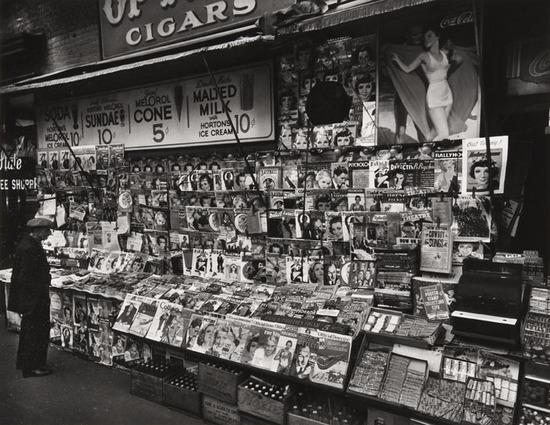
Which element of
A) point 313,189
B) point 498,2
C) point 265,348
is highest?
point 498,2

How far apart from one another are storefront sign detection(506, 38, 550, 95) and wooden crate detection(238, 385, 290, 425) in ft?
9.87

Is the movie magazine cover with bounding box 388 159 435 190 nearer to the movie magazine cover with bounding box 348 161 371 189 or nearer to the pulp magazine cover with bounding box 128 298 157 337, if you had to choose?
the movie magazine cover with bounding box 348 161 371 189

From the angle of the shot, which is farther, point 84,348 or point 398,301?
point 84,348

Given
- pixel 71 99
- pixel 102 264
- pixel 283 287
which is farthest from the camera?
pixel 71 99

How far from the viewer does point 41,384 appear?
465cm

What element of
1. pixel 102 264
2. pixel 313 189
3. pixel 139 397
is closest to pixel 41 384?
pixel 139 397

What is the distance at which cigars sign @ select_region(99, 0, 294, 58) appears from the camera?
175 inches

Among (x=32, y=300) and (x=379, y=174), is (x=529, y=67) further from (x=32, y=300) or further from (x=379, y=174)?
(x=32, y=300)

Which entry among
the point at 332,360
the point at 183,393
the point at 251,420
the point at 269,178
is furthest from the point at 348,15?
the point at 183,393

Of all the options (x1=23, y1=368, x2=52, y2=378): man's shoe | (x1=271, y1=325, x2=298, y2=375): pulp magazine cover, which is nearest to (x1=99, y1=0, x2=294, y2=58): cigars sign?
(x1=271, y1=325, x2=298, y2=375): pulp magazine cover

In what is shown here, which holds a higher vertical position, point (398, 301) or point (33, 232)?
point (33, 232)

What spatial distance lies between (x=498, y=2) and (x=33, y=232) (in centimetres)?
515

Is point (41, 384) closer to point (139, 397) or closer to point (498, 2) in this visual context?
point (139, 397)

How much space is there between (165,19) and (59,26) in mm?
2751
